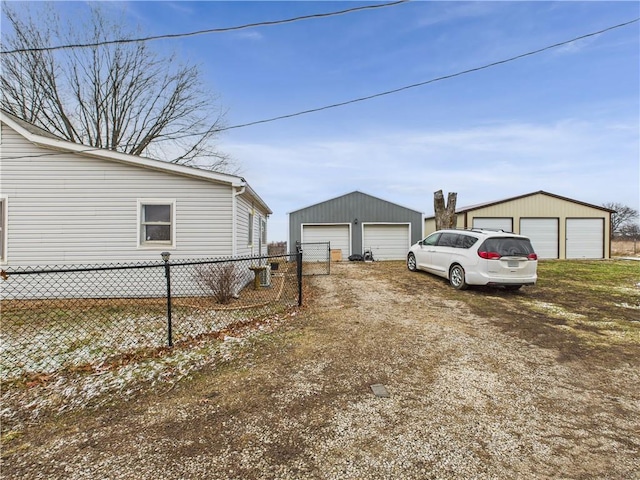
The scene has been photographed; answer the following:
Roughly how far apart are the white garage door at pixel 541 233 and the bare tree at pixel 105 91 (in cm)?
1830

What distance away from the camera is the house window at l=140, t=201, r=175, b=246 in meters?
7.77

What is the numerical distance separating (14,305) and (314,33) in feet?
32.6

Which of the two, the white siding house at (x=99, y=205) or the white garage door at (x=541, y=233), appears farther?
the white garage door at (x=541, y=233)

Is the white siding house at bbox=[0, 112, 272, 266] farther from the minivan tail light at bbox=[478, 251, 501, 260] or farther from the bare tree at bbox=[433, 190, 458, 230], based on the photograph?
the bare tree at bbox=[433, 190, 458, 230]

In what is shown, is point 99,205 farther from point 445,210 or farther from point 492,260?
point 445,210

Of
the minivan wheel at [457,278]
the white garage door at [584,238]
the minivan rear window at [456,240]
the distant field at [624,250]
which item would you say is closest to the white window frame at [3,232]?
the minivan wheel at [457,278]

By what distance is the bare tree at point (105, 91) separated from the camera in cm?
1509

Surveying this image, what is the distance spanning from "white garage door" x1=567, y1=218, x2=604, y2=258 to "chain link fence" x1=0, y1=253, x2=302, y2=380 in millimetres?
17901

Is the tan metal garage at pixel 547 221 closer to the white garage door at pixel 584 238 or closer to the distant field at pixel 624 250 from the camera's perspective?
the white garage door at pixel 584 238

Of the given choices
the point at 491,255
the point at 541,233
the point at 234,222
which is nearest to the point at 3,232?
the point at 234,222

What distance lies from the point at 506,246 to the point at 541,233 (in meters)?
13.7

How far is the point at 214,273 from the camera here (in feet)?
23.3

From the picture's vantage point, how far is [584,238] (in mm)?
18297

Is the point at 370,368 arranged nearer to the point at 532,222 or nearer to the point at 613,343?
the point at 613,343
